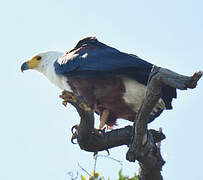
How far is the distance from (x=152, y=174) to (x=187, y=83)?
1.27 metres

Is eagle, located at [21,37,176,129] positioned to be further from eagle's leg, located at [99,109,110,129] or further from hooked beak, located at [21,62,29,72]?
hooked beak, located at [21,62,29,72]

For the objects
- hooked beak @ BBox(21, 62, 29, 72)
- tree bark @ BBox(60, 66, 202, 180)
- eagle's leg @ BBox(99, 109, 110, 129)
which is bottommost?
eagle's leg @ BBox(99, 109, 110, 129)

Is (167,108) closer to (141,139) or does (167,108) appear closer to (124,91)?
(124,91)

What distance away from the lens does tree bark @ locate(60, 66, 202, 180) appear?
4219 millimetres

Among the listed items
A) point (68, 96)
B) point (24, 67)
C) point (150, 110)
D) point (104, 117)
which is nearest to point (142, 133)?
point (150, 110)

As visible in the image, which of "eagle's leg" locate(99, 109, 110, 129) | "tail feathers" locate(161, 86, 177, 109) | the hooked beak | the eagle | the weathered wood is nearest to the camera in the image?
the weathered wood

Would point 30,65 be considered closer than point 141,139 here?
No

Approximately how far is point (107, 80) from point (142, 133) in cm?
147

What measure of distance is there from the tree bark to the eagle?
2.42ft

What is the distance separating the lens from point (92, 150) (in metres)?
5.16

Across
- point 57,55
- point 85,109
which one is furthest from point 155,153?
point 57,55

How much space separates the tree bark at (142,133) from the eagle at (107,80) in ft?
2.42

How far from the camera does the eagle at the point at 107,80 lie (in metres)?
5.89

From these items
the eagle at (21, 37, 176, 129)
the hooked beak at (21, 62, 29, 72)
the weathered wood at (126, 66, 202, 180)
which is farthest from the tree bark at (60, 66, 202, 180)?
the hooked beak at (21, 62, 29, 72)
